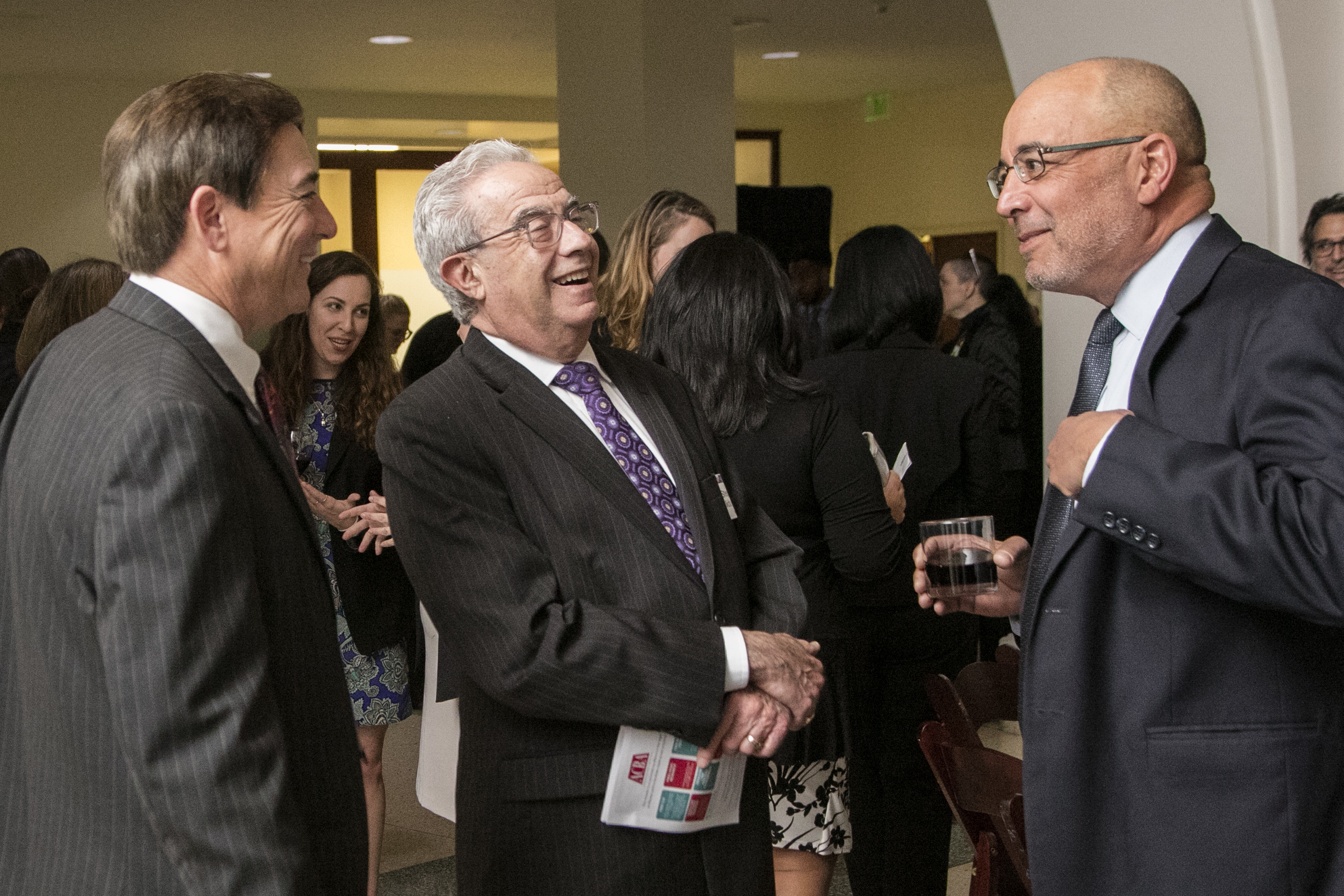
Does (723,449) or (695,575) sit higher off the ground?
(723,449)

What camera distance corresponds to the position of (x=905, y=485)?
3.21 metres

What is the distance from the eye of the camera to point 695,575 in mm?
1807

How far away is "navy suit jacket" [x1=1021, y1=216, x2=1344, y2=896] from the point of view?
1.37 metres

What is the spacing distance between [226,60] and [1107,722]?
10271 mm

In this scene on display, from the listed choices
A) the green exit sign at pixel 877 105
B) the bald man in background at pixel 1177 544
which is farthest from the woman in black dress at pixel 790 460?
the green exit sign at pixel 877 105

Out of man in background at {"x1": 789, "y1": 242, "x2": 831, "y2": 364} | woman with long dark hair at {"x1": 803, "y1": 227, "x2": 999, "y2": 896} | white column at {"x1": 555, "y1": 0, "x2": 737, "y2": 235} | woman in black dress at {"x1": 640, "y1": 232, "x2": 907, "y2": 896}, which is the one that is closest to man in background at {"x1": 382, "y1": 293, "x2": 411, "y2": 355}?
white column at {"x1": 555, "y1": 0, "x2": 737, "y2": 235}

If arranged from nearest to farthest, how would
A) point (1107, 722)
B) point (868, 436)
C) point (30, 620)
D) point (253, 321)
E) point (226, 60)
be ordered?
point (30, 620) < point (253, 321) < point (1107, 722) < point (868, 436) < point (226, 60)

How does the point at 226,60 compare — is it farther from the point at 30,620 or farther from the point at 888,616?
the point at 30,620

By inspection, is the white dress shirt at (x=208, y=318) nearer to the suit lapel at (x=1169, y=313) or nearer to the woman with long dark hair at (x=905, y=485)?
the suit lapel at (x=1169, y=313)

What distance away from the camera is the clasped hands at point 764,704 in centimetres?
175

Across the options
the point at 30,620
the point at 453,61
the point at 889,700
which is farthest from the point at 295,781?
the point at 453,61

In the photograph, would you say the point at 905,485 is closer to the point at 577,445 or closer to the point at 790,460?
the point at 790,460

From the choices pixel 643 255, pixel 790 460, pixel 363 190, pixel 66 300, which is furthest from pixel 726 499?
pixel 363 190

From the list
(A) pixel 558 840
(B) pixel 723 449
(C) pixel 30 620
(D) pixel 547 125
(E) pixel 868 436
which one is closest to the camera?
(C) pixel 30 620
